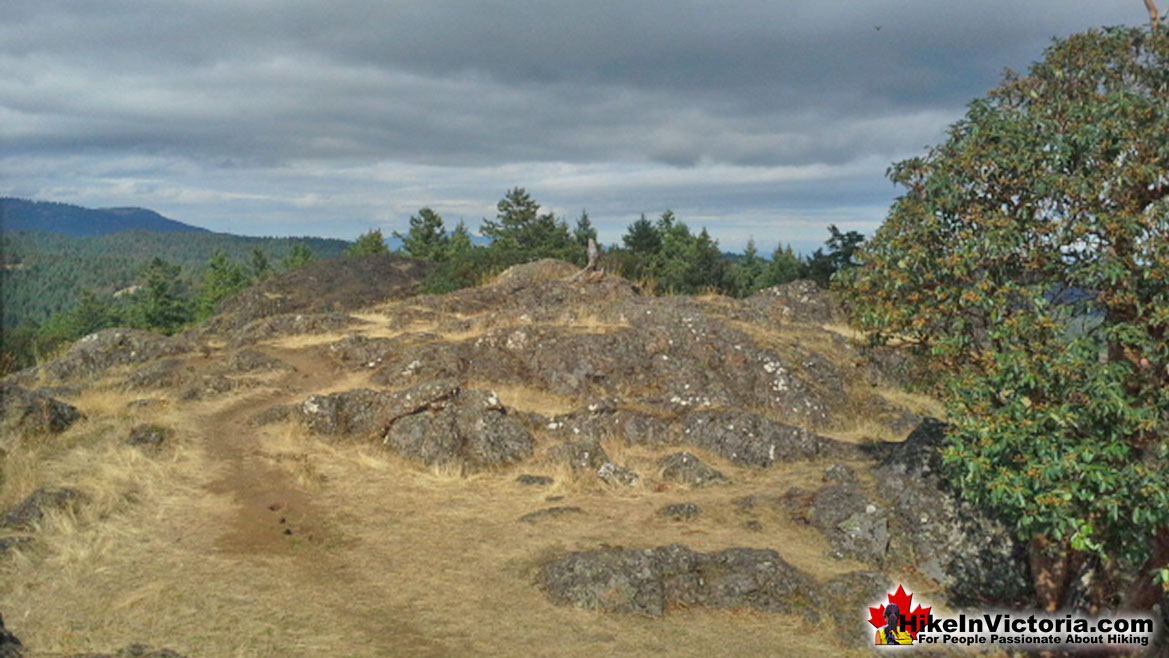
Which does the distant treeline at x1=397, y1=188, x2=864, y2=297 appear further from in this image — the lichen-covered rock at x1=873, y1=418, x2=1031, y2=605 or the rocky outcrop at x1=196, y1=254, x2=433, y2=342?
the lichen-covered rock at x1=873, y1=418, x2=1031, y2=605

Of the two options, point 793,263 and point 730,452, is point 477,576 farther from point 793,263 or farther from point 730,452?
point 793,263

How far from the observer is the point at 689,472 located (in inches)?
700

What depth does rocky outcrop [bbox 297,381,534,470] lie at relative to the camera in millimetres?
18766

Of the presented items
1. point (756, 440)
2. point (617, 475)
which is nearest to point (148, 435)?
point (617, 475)

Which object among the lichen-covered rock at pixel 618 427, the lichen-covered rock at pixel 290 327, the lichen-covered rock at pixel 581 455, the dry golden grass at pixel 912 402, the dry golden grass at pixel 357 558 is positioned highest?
the lichen-covered rock at pixel 290 327

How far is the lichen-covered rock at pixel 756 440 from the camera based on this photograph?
19.1 m

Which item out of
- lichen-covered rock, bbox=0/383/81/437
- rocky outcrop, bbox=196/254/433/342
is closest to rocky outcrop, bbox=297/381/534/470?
lichen-covered rock, bbox=0/383/81/437

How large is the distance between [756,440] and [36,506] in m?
15.8

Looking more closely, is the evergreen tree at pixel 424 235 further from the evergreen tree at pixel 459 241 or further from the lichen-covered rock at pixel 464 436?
the lichen-covered rock at pixel 464 436

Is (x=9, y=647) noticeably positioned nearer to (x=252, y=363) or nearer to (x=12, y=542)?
A: (x=12, y=542)

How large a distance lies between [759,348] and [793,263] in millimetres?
31351

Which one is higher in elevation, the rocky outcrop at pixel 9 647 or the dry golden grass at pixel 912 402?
the dry golden grass at pixel 912 402

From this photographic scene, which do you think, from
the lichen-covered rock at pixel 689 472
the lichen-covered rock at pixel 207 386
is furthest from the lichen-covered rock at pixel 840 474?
the lichen-covered rock at pixel 207 386

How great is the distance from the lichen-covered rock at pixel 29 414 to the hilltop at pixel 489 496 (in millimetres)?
70
